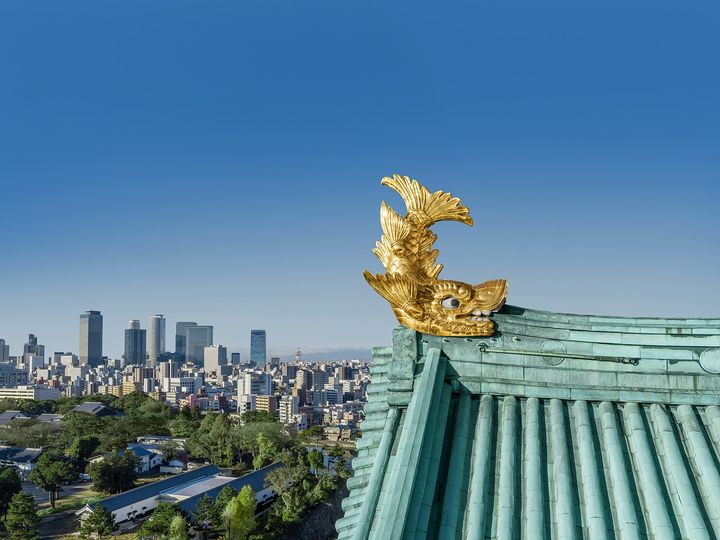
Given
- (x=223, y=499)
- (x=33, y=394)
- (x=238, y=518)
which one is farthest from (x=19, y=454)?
(x=33, y=394)

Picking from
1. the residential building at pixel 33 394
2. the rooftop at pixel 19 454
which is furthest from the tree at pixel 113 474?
the residential building at pixel 33 394

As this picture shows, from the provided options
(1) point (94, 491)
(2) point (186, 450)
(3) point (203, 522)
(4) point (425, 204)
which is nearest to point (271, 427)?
(2) point (186, 450)

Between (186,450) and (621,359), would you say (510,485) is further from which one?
(186,450)

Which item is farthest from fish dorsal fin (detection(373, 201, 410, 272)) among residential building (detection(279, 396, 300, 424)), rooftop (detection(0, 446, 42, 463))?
residential building (detection(279, 396, 300, 424))

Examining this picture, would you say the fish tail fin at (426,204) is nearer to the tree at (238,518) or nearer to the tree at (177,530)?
the tree at (177,530)

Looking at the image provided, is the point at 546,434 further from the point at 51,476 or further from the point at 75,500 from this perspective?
the point at 75,500
